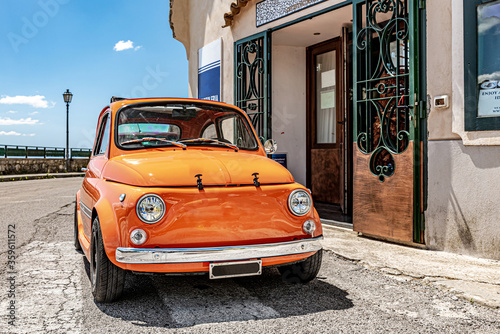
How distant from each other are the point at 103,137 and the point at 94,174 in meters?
0.41

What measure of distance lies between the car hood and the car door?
0.27 meters

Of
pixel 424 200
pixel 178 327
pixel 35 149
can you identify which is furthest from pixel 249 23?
pixel 35 149

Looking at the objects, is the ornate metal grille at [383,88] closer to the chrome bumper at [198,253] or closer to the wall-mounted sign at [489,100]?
the wall-mounted sign at [489,100]

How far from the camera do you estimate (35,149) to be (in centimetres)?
3184

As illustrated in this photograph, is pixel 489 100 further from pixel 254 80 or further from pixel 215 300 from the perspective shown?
pixel 254 80

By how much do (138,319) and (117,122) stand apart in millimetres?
1911

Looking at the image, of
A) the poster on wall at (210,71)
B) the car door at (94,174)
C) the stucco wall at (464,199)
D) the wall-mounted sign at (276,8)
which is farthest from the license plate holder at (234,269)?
the poster on wall at (210,71)

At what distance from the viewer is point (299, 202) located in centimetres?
355

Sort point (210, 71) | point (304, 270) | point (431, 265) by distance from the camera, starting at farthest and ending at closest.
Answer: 1. point (210, 71)
2. point (431, 265)
3. point (304, 270)

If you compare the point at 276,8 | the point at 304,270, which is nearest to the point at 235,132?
the point at 304,270

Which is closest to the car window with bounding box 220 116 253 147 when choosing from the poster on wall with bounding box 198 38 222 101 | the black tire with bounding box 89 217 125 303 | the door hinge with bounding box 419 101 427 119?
the black tire with bounding box 89 217 125 303

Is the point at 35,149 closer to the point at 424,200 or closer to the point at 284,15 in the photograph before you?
the point at 284,15

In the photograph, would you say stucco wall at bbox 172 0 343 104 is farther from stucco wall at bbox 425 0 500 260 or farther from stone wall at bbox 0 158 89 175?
stone wall at bbox 0 158 89 175

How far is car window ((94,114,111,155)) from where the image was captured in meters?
4.41
